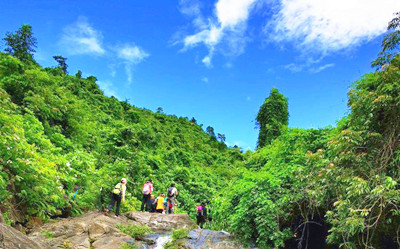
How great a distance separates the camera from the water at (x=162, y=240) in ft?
31.6

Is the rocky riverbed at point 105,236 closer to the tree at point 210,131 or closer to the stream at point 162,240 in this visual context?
the stream at point 162,240

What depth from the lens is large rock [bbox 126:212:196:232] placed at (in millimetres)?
11336

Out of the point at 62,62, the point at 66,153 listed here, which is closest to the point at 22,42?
the point at 62,62

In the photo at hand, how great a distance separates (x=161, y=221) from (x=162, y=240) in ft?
5.56

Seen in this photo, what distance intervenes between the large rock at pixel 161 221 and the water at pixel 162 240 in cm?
96

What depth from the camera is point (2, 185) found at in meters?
7.51

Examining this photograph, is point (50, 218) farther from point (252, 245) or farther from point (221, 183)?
point (221, 183)

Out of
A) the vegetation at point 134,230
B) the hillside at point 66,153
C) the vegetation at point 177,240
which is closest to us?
the hillside at point 66,153

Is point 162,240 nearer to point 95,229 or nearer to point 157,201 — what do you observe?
point 95,229

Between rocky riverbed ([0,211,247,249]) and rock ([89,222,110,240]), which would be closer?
rocky riverbed ([0,211,247,249])

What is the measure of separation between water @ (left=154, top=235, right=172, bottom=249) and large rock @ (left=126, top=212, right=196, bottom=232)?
0.96 m

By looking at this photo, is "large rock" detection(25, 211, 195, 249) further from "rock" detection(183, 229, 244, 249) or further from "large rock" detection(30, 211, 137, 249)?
"rock" detection(183, 229, 244, 249)

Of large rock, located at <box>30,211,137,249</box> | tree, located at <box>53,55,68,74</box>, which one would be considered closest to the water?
large rock, located at <box>30,211,137,249</box>

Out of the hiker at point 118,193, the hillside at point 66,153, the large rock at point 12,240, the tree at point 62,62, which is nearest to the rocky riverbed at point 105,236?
the hiker at point 118,193
